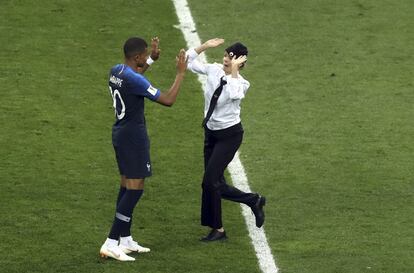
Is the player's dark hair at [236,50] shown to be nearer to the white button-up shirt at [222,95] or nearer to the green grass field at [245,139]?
the white button-up shirt at [222,95]

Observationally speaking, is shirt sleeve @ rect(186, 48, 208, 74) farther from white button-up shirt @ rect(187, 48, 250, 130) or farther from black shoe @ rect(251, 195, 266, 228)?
black shoe @ rect(251, 195, 266, 228)

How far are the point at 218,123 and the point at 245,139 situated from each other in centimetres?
363

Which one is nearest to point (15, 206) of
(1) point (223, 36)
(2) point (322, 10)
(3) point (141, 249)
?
(3) point (141, 249)

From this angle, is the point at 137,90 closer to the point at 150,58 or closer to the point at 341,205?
the point at 150,58

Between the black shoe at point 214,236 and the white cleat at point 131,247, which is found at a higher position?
the white cleat at point 131,247

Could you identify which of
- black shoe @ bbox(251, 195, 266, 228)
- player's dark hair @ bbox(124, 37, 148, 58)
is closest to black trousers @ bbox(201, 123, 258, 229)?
black shoe @ bbox(251, 195, 266, 228)

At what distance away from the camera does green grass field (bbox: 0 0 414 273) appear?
15.2 meters

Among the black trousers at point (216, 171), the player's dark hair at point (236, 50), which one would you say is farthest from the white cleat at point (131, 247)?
the player's dark hair at point (236, 50)

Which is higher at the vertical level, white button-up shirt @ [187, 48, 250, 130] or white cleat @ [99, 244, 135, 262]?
white button-up shirt @ [187, 48, 250, 130]

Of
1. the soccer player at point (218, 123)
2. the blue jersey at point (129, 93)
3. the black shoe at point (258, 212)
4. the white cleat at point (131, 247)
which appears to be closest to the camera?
the blue jersey at point (129, 93)

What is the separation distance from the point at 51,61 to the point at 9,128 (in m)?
2.68

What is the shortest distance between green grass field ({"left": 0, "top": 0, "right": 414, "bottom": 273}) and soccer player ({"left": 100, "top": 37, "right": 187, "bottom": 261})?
0.40 m

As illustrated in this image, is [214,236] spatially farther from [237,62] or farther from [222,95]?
[237,62]

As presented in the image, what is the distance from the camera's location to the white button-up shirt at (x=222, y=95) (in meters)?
15.2
